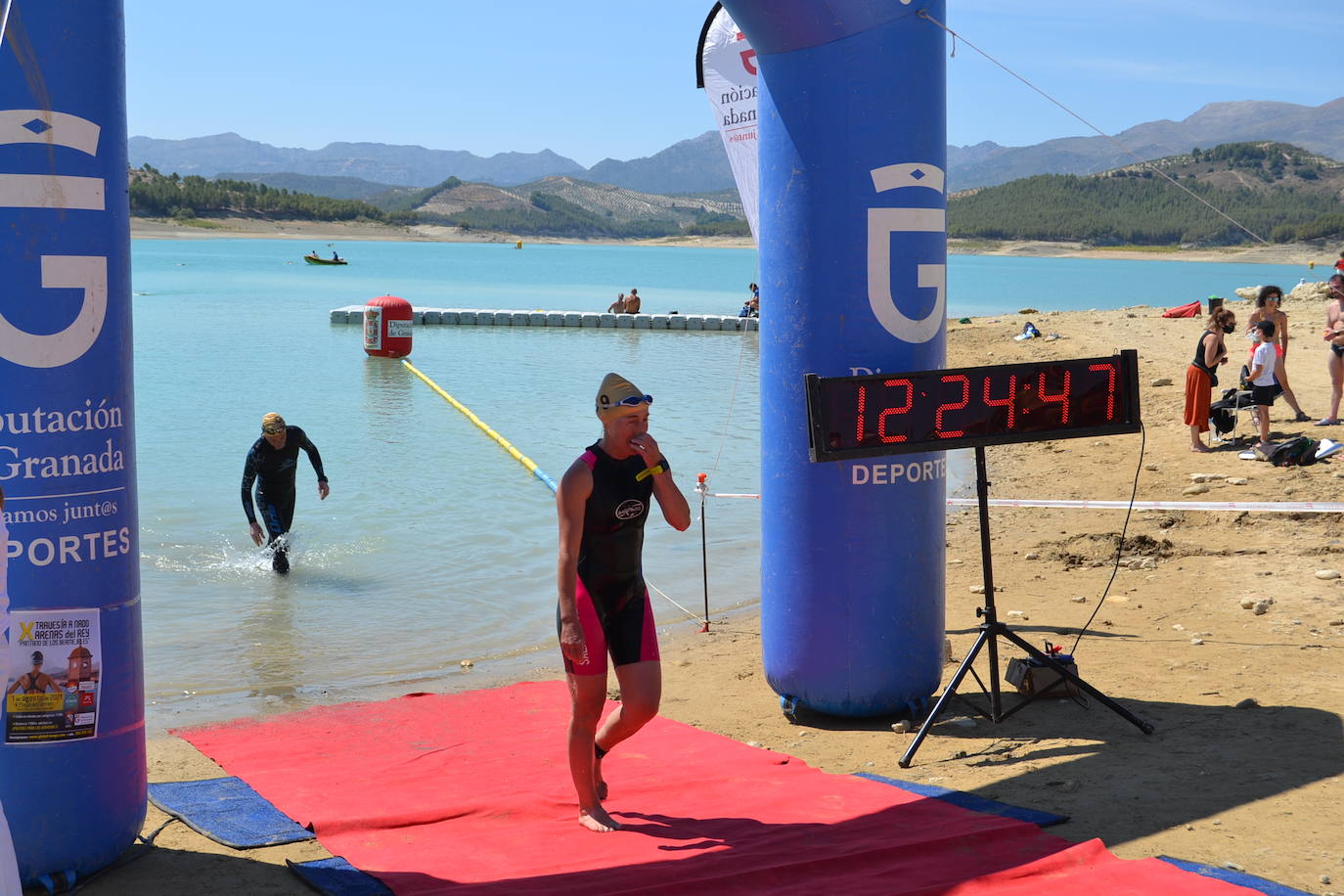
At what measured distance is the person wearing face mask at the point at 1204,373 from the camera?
1409cm

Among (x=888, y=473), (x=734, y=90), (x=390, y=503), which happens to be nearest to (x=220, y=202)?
(x=390, y=503)

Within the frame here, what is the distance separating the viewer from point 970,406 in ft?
19.9

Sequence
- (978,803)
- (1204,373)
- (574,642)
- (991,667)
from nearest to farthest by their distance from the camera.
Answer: (574,642) → (978,803) → (991,667) → (1204,373)

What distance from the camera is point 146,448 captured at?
2016 centimetres

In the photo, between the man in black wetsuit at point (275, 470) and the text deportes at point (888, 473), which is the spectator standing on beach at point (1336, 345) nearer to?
the text deportes at point (888, 473)

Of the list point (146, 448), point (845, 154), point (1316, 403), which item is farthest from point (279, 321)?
point (845, 154)

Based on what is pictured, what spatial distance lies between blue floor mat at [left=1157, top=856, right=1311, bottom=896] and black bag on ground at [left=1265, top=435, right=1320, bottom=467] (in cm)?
969

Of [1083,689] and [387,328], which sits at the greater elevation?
[387,328]

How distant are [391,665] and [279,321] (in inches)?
1569

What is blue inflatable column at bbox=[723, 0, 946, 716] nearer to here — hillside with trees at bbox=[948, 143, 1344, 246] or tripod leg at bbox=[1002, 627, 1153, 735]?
tripod leg at bbox=[1002, 627, 1153, 735]

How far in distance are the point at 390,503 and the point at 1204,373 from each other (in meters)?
9.96

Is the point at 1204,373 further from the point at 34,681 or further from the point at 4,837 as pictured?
the point at 4,837

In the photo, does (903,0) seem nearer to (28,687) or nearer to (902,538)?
(902,538)

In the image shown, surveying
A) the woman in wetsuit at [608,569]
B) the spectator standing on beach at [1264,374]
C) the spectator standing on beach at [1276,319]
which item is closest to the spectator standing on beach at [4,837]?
the woman in wetsuit at [608,569]
